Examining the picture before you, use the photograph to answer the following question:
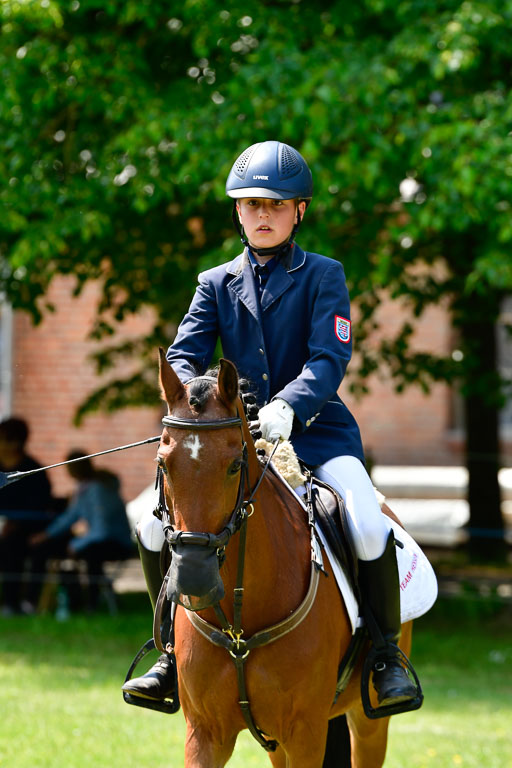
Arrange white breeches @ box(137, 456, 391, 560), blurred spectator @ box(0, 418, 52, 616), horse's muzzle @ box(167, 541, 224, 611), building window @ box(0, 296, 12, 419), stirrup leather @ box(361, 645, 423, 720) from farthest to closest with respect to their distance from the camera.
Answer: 1. building window @ box(0, 296, 12, 419)
2. blurred spectator @ box(0, 418, 52, 616)
3. stirrup leather @ box(361, 645, 423, 720)
4. white breeches @ box(137, 456, 391, 560)
5. horse's muzzle @ box(167, 541, 224, 611)

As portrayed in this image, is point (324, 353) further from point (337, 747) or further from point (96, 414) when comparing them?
point (96, 414)

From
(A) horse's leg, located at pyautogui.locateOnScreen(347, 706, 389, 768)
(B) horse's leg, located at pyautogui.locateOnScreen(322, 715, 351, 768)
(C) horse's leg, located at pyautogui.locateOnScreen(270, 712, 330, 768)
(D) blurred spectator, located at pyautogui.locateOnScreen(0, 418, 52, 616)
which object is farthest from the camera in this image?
(D) blurred spectator, located at pyautogui.locateOnScreen(0, 418, 52, 616)

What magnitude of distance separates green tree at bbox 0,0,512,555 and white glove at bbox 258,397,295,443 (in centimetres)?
501

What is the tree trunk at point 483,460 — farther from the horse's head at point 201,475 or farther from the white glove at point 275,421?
the horse's head at point 201,475

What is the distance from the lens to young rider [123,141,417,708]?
14.2 ft

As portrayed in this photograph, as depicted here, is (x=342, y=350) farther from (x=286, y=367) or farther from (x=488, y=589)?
(x=488, y=589)

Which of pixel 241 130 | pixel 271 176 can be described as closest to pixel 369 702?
pixel 271 176

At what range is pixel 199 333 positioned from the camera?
439cm

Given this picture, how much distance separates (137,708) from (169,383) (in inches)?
226

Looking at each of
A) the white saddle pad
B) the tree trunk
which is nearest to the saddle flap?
the white saddle pad

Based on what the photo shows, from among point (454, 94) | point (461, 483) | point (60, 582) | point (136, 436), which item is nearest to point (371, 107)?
point (454, 94)

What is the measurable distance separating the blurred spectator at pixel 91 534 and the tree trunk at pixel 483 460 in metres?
4.27

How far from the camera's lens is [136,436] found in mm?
18172

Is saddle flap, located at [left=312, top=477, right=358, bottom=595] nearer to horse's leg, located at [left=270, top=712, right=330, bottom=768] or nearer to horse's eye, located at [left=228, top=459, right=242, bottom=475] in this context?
horse's leg, located at [left=270, top=712, right=330, bottom=768]
